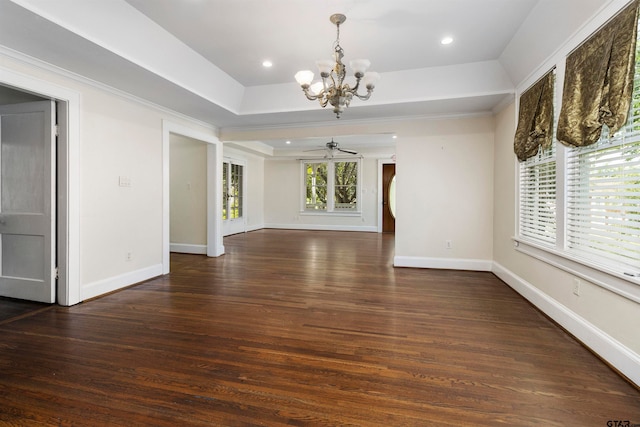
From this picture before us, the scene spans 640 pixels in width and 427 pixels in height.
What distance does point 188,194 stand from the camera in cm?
593

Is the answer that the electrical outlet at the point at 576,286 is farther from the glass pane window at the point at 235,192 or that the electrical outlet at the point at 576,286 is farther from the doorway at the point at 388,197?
the glass pane window at the point at 235,192

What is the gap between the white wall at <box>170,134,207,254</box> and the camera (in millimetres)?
5809

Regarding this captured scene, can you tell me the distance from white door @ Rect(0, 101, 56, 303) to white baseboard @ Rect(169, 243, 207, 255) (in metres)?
2.73

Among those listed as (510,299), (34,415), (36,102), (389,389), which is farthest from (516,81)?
(36,102)

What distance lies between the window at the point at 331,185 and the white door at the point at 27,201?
7.08 metres

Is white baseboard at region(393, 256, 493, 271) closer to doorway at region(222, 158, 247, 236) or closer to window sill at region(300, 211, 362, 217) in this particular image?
window sill at region(300, 211, 362, 217)

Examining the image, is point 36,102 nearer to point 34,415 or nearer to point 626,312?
point 34,415

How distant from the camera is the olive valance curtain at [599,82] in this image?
184 cm

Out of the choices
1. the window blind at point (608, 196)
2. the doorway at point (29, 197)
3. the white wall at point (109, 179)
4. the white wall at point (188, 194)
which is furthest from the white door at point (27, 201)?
the window blind at point (608, 196)

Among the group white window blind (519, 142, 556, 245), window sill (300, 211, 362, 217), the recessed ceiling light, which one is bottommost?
window sill (300, 211, 362, 217)

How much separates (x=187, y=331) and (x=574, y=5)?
400 centimetres

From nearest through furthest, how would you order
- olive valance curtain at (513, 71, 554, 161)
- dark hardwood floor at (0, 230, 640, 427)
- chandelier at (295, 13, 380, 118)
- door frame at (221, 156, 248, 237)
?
dark hardwood floor at (0, 230, 640, 427) → chandelier at (295, 13, 380, 118) → olive valance curtain at (513, 71, 554, 161) → door frame at (221, 156, 248, 237)

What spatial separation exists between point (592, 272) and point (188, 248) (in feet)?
19.7

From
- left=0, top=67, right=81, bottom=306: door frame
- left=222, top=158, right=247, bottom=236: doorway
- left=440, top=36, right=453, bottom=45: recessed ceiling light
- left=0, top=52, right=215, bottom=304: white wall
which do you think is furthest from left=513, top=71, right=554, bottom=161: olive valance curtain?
left=222, top=158, right=247, bottom=236: doorway
